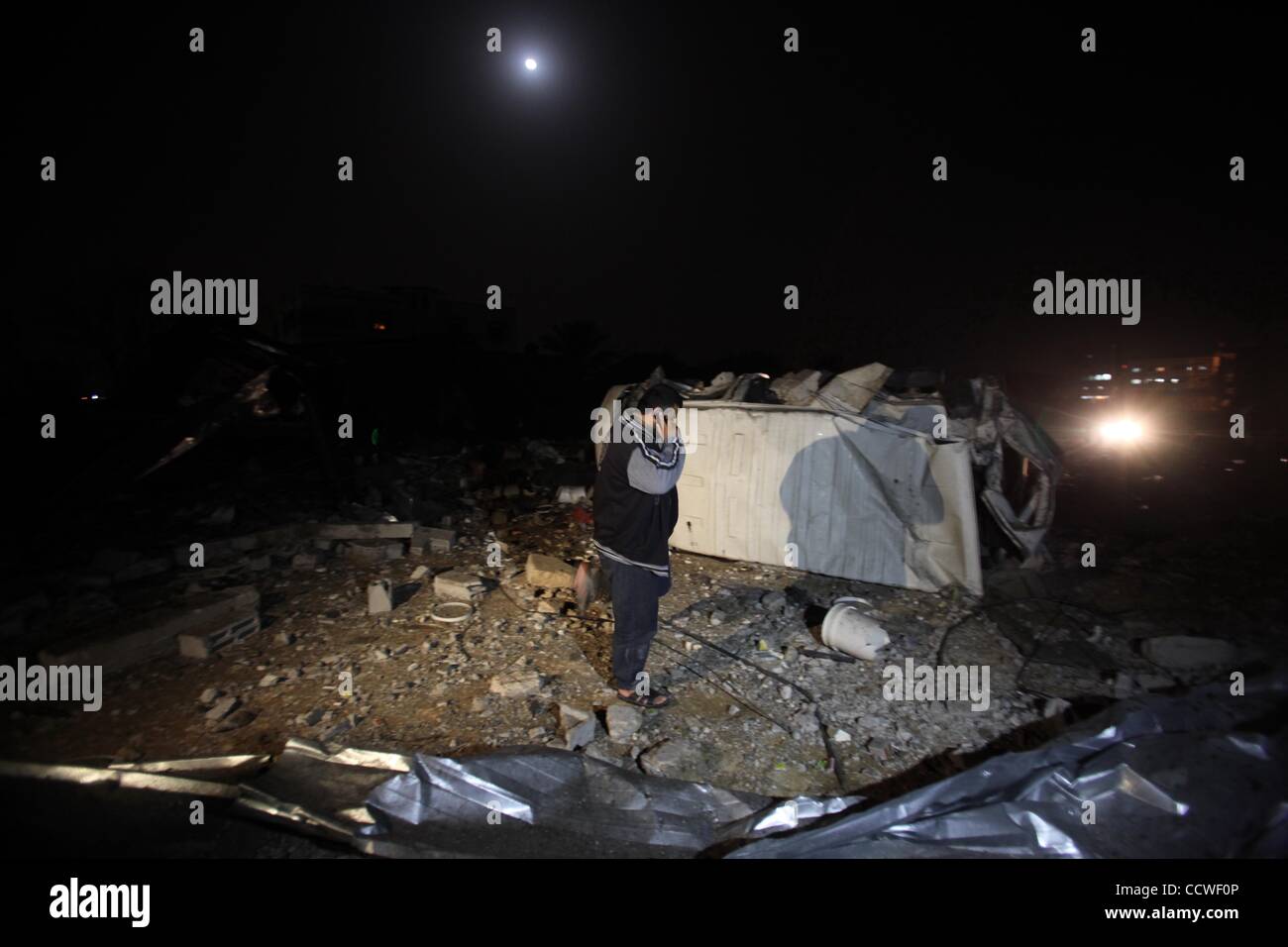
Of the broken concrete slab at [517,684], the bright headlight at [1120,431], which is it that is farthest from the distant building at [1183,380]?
the broken concrete slab at [517,684]

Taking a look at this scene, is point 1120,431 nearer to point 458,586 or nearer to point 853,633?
point 853,633

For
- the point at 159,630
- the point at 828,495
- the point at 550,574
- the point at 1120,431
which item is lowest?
the point at 159,630

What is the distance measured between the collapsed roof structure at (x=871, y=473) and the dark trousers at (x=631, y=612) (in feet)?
5.85

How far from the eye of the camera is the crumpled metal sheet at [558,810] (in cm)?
210

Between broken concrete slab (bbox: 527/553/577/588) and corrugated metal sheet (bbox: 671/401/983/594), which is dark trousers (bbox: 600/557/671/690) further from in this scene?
corrugated metal sheet (bbox: 671/401/983/594)

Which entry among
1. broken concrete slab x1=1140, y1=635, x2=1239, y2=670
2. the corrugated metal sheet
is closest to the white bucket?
the corrugated metal sheet

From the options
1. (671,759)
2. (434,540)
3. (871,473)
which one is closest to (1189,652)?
(871,473)

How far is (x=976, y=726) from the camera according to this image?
3.14 m

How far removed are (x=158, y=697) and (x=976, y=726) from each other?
4750mm

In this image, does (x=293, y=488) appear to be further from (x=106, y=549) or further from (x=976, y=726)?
(x=976, y=726)

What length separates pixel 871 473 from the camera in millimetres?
4816

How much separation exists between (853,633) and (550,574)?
2551 mm

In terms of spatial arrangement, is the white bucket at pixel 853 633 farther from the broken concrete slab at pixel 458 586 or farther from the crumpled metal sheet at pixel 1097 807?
the broken concrete slab at pixel 458 586
